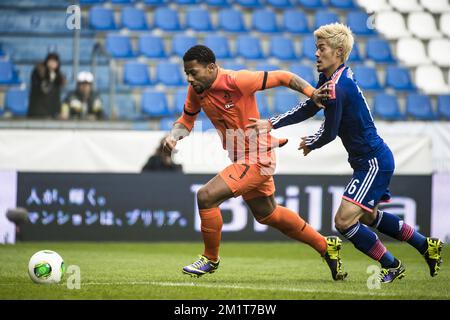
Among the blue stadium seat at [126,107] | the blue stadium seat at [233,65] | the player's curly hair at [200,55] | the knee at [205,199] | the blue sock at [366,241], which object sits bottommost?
the blue sock at [366,241]

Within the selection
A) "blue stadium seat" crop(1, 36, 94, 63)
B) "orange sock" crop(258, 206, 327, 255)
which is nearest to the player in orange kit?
"orange sock" crop(258, 206, 327, 255)

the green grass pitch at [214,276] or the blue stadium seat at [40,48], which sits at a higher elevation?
the blue stadium seat at [40,48]

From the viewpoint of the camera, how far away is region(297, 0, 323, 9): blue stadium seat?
19.2m

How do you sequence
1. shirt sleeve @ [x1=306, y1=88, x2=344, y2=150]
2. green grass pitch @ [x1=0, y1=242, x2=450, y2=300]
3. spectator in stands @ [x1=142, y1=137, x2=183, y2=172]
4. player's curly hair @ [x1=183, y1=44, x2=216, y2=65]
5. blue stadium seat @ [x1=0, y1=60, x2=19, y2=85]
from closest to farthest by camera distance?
green grass pitch @ [x1=0, y1=242, x2=450, y2=300], shirt sleeve @ [x1=306, y1=88, x2=344, y2=150], player's curly hair @ [x1=183, y1=44, x2=216, y2=65], spectator in stands @ [x1=142, y1=137, x2=183, y2=172], blue stadium seat @ [x1=0, y1=60, x2=19, y2=85]

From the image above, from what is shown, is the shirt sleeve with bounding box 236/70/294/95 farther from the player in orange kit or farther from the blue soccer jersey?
the blue soccer jersey

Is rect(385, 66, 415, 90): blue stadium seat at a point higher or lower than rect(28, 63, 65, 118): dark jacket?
higher

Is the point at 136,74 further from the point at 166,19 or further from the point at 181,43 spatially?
the point at 166,19

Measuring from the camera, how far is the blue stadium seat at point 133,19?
18.2 m

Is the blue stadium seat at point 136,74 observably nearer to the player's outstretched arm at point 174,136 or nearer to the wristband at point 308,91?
the player's outstretched arm at point 174,136

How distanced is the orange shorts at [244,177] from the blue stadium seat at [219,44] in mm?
10236

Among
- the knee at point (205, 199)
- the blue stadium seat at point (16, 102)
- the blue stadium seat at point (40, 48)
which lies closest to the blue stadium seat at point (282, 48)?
the blue stadium seat at point (40, 48)

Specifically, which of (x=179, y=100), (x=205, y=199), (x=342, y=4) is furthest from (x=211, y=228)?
(x=342, y=4)

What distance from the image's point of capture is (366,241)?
7.35m

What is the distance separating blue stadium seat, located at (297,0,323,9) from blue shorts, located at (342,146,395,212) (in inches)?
485
